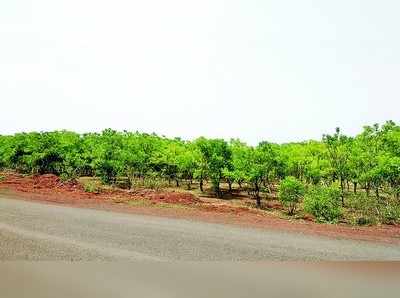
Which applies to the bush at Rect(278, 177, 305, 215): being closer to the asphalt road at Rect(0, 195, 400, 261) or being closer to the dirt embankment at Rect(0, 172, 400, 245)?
the dirt embankment at Rect(0, 172, 400, 245)

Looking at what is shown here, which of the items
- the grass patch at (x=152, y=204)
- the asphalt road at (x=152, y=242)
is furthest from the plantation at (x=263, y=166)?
the asphalt road at (x=152, y=242)

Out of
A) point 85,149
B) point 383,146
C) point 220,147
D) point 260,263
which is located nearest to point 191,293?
point 260,263

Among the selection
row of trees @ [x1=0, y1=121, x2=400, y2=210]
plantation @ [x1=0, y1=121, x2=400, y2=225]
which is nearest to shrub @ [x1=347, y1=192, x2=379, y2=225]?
plantation @ [x1=0, y1=121, x2=400, y2=225]

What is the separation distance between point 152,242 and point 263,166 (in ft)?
58.4

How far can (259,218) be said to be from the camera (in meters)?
24.5

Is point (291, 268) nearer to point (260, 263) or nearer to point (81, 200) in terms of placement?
point (260, 263)

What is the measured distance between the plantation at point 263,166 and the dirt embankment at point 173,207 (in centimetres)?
225

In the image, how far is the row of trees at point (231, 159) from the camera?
1345 inches

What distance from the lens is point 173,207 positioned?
2752 centimetres

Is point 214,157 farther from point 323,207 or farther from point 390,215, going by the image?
point 390,215

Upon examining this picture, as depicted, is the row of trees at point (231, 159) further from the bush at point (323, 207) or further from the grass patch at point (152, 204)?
the grass patch at point (152, 204)

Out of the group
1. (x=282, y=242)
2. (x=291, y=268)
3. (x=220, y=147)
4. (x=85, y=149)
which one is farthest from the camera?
(x=85, y=149)

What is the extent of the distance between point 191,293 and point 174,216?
12.7m

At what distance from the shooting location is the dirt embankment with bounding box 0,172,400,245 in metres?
21.3
